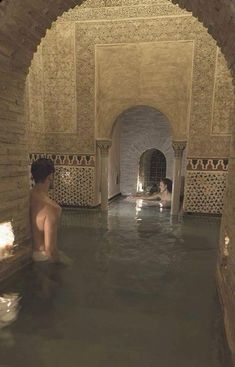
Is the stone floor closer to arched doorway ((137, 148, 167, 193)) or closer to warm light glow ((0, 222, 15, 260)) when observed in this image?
warm light glow ((0, 222, 15, 260))

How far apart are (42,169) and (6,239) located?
927 mm

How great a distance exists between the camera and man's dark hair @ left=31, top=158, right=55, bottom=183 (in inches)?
131

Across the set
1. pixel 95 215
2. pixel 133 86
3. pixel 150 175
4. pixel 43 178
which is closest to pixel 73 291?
pixel 43 178

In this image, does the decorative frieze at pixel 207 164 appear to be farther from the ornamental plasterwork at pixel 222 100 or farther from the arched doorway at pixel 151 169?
the arched doorway at pixel 151 169

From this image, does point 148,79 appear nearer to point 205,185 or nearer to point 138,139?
point 205,185

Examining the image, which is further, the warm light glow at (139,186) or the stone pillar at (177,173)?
the warm light glow at (139,186)

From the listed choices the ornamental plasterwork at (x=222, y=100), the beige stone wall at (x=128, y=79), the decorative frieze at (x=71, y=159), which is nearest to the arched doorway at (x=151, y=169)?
the decorative frieze at (x=71, y=159)

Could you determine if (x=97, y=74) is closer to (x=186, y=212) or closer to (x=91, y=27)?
(x=91, y=27)

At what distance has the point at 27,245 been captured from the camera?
3756mm

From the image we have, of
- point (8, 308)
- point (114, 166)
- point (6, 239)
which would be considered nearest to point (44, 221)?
point (6, 239)

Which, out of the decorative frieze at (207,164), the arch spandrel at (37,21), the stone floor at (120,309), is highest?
the arch spandrel at (37,21)

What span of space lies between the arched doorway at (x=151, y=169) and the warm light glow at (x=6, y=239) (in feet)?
27.8

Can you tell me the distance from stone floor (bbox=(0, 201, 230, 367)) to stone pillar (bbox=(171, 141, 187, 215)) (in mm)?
2284

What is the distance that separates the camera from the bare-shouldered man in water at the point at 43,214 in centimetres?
333
